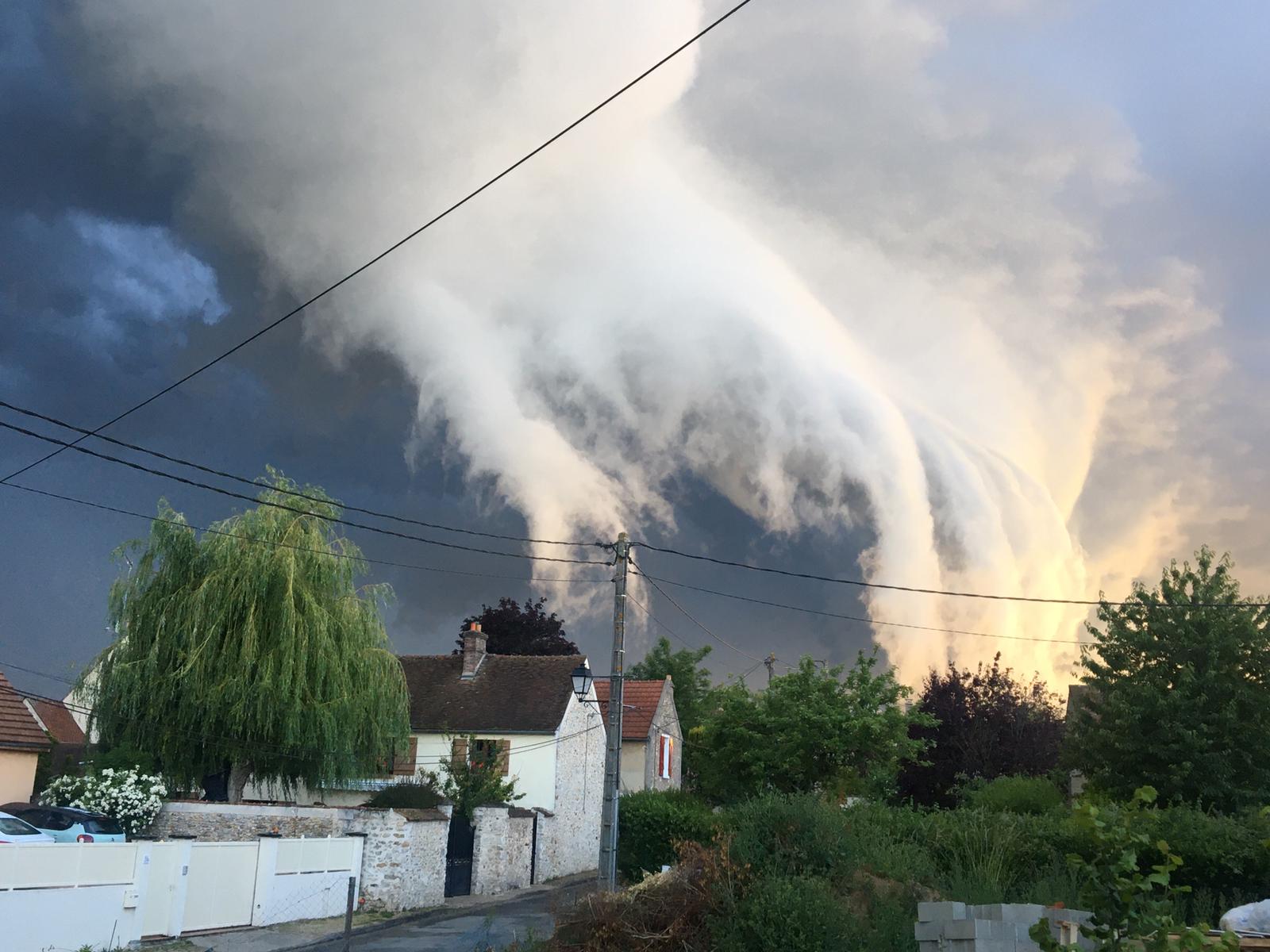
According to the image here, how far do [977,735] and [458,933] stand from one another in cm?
2078

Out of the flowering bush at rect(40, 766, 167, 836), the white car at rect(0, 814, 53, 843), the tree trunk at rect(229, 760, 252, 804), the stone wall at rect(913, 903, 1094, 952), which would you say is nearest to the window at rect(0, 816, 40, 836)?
the white car at rect(0, 814, 53, 843)

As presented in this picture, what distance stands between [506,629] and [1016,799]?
3250 cm

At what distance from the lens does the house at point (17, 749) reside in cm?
2384

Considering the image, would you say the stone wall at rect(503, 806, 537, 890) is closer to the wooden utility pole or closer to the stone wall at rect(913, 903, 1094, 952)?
the wooden utility pole

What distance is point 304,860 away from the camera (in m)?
20.3

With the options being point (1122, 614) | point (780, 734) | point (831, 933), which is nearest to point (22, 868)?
point (831, 933)

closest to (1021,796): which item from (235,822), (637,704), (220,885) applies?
(220,885)

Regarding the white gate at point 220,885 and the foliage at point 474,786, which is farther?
the foliage at point 474,786

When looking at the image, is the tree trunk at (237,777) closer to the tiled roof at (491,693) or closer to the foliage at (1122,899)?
the tiled roof at (491,693)

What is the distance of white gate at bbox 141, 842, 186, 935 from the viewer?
16.5m

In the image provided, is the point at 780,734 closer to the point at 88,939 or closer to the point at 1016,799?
the point at 1016,799

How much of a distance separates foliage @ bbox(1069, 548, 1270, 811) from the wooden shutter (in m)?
19.7

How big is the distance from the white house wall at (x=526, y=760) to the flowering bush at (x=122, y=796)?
12.4m

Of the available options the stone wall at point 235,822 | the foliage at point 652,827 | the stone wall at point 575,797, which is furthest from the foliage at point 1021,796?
the stone wall at point 235,822
